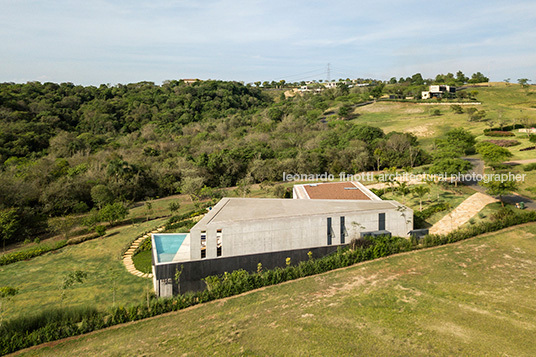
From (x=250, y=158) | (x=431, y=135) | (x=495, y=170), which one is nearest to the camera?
(x=495, y=170)

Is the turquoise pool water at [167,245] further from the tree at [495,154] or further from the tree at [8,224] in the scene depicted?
the tree at [495,154]

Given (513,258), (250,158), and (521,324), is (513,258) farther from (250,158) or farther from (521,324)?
(250,158)

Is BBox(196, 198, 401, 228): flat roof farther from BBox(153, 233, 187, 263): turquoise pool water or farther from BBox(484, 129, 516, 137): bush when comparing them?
BBox(484, 129, 516, 137): bush

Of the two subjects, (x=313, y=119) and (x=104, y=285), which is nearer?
(x=104, y=285)

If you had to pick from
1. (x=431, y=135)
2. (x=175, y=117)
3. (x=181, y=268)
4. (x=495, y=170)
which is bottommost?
(x=181, y=268)

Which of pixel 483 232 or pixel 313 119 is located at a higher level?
pixel 313 119

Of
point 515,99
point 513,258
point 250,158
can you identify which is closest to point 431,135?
point 250,158

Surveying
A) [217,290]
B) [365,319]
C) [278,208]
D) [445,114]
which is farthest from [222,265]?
[445,114]

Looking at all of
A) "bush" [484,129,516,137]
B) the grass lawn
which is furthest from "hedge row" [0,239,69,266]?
"bush" [484,129,516,137]
